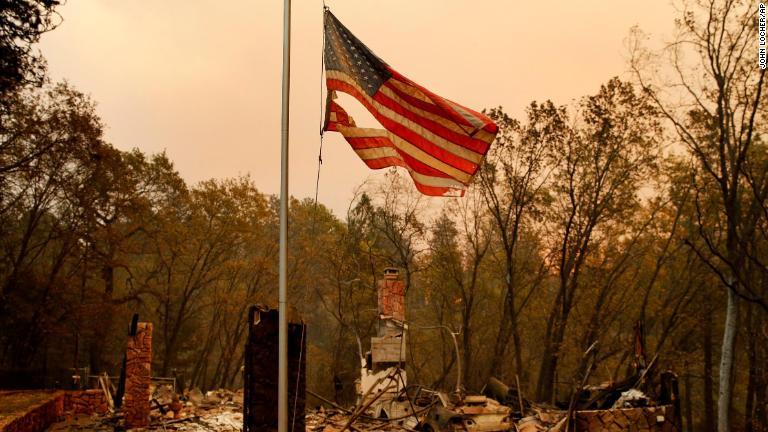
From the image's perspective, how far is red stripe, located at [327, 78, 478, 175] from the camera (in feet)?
22.2

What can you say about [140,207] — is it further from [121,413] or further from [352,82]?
[352,82]

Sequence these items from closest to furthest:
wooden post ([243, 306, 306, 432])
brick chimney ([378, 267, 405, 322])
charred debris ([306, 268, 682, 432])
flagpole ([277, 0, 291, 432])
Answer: flagpole ([277, 0, 291, 432]), wooden post ([243, 306, 306, 432]), charred debris ([306, 268, 682, 432]), brick chimney ([378, 267, 405, 322])

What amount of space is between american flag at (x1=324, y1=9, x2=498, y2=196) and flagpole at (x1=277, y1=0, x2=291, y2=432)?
1.68 feet

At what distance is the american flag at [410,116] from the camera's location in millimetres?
6727

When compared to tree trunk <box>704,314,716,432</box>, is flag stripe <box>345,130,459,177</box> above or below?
above

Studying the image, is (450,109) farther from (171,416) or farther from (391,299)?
(171,416)

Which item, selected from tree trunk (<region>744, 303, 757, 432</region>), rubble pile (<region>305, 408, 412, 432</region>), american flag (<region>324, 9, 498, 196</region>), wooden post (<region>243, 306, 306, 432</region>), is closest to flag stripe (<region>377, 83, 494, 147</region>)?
american flag (<region>324, 9, 498, 196</region>)

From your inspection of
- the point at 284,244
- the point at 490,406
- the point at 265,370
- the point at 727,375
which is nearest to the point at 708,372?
the point at 727,375

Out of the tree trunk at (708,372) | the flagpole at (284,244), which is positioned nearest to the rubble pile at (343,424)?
the flagpole at (284,244)

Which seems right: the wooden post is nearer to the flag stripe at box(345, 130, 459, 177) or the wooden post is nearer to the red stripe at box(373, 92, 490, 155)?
the flag stripe at box(345, 130, 459, 177)

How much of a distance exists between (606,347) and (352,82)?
87.8 feet

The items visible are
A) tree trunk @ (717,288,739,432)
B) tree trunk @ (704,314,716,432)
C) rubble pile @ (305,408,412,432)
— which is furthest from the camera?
tree trunk @ (704,314,716,432)

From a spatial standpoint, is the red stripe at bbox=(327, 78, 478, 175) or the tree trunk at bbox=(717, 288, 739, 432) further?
the tree trunk at bbox=(717, 288, 739, 432)

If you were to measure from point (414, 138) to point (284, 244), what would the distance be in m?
2.05
